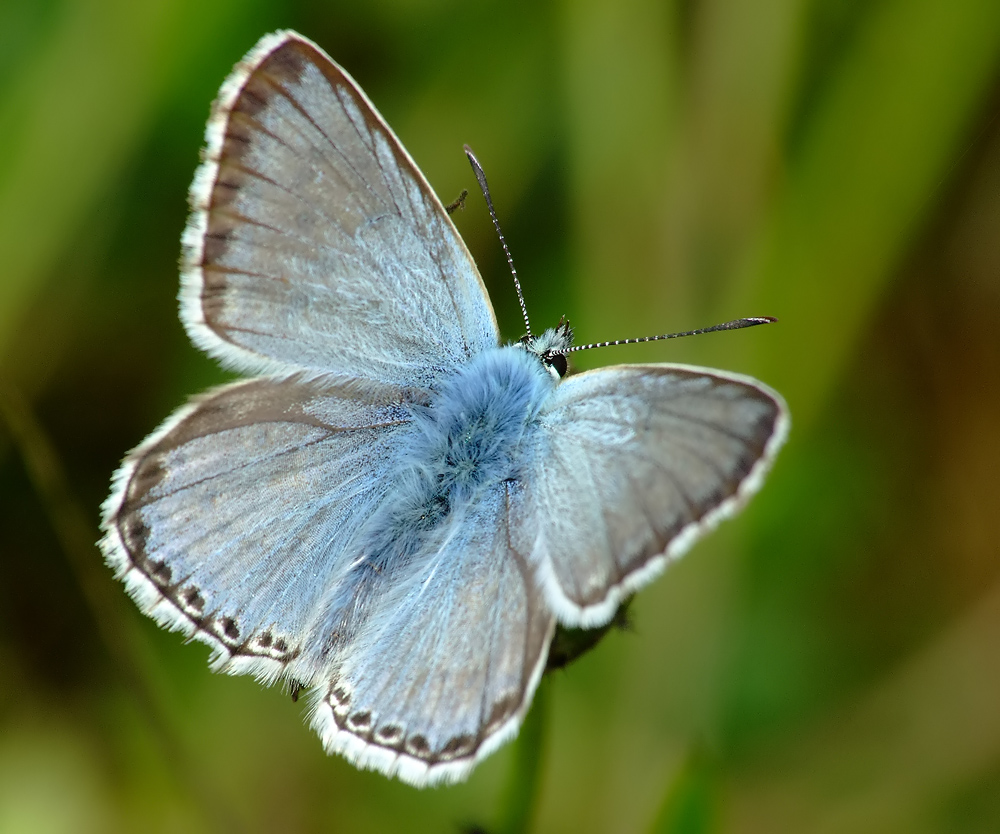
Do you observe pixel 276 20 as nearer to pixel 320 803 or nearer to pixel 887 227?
pixel 887 227

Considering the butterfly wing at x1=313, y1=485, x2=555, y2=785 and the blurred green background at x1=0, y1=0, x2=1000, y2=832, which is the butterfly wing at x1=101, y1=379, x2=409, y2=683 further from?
the blurred green background at x1=0, y1=0, x2=1000, y2=832

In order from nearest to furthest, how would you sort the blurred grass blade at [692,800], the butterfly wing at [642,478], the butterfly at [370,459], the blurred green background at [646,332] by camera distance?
the butterfly wing at [642,478] → the butterfly at [370,459] → the blurred grass blade at [692,800] → the blurred green background at [646,332]

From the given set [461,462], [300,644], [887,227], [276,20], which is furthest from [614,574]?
[276,20]

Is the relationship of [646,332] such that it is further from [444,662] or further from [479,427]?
[444,662]

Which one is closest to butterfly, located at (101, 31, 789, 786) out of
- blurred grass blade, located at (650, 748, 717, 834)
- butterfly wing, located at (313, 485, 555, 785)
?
butterfly wing, located at (313, 485, 555, 785)

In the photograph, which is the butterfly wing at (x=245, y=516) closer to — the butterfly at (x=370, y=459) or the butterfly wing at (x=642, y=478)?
the butterfly at (x=370, y=459)

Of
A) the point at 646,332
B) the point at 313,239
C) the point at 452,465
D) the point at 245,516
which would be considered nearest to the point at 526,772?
the point at 452,465

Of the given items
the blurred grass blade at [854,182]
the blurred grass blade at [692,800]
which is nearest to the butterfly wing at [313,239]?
the blurred grass blade at [692,800]
